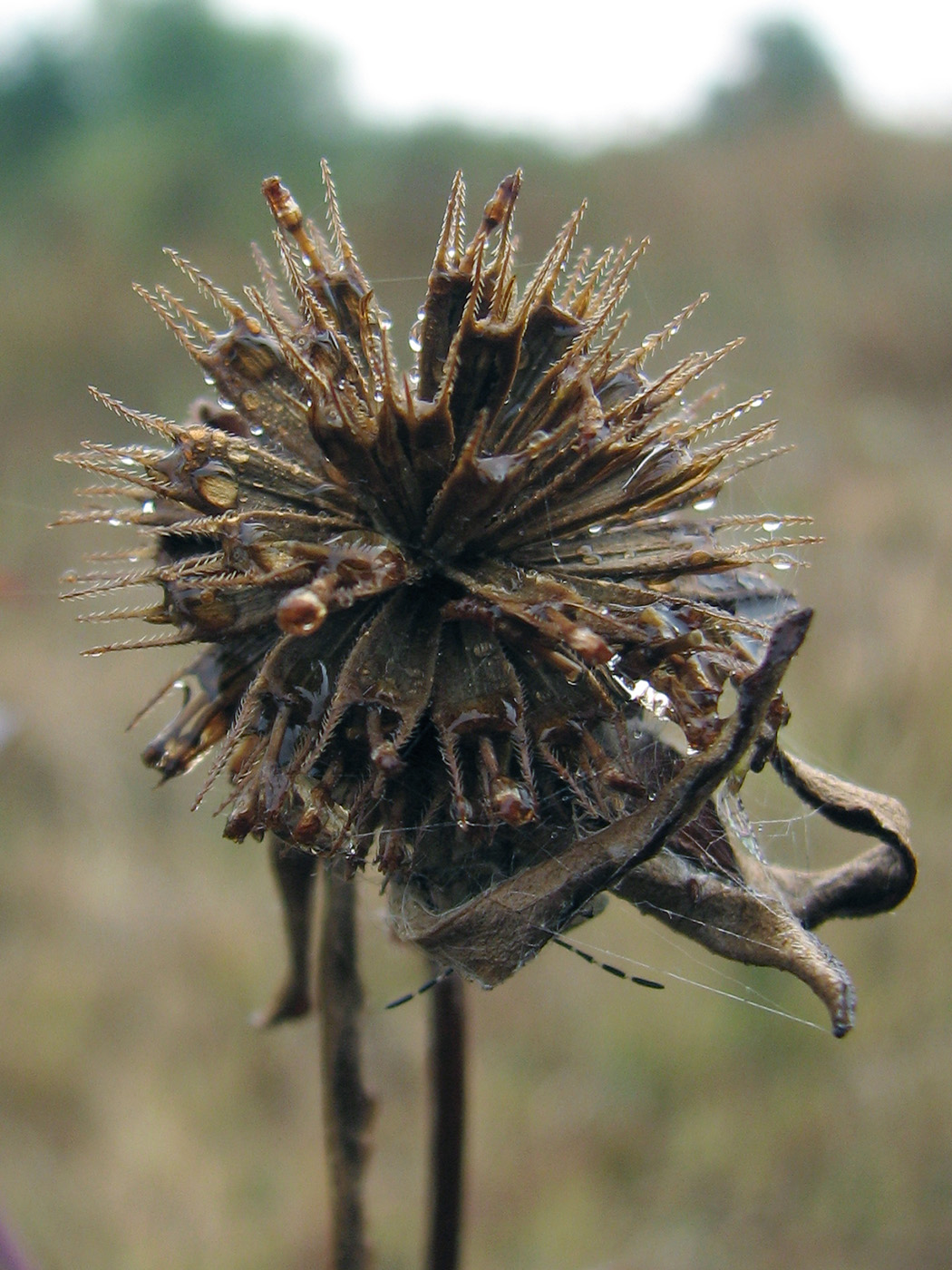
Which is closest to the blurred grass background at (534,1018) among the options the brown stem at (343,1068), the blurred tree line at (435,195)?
the brown stem at (343,1068)

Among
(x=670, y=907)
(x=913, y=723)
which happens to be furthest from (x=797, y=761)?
(x=913, y=723)

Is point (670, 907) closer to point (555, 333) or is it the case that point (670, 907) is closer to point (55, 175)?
point (555, 333)

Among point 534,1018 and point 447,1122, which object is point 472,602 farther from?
point 534,1018

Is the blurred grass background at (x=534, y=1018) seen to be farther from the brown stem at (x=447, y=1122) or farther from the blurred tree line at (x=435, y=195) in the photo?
the blurred tree line at (x=435, y=195)

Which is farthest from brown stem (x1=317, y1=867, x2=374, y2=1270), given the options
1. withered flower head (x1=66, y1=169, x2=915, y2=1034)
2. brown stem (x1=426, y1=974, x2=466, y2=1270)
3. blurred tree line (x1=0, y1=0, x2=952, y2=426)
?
blurred tree line (x1=0, y1=0, x2=952, y2=426)

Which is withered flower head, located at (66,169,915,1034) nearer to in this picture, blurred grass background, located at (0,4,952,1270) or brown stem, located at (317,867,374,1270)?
brown stem, located at (317,867,374,1270)

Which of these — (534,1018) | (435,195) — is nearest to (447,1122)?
(534,1018)

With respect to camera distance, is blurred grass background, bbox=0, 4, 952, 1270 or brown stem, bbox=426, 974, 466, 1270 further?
blurred grass background, bbox=0, 4, 952, 1270
